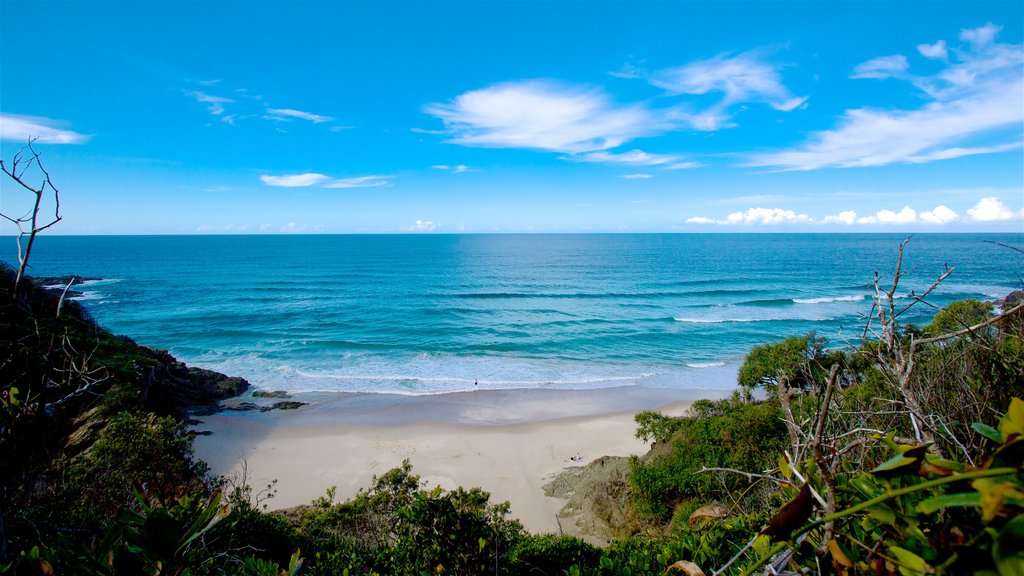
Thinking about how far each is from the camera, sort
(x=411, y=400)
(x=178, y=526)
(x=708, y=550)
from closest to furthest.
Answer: (x=178, y=526)
(x=708, y=550)
(x=411, y=400)

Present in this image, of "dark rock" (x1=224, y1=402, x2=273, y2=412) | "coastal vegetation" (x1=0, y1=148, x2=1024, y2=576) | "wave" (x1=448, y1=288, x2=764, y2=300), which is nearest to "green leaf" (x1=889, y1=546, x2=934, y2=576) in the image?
"coastal vegetation" (x1=0, y1=148, x2=1024, y2=576)

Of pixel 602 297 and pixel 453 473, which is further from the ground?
pixel 602 297

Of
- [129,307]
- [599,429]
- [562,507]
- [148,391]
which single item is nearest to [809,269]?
[599,429]

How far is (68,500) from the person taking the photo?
654cm

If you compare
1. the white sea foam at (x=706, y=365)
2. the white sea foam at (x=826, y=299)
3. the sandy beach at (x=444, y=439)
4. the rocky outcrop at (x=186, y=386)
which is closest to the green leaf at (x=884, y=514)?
the sandy beach at (x=444, y=439)

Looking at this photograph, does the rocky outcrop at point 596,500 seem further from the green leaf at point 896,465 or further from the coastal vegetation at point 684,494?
the green leaf at point 896,465

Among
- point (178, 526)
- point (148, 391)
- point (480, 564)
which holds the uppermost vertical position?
point (178, 526)

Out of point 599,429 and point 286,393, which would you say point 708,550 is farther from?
point 286,393

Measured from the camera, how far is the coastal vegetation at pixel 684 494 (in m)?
0.84

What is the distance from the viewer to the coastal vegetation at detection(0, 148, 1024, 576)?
0.84 m

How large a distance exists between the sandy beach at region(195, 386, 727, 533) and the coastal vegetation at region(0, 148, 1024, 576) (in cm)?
349

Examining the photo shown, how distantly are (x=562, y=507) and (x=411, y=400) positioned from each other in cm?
1174

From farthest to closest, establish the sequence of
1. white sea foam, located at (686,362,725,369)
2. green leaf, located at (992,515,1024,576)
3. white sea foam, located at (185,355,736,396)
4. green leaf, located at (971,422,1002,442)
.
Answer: white sea foam, located at (686,362,725,369) < white sea foam, located at (185,355,736,396) < green leaf, located at (971,422,1002,442) < green leaf, located at (992,515,1024,576)

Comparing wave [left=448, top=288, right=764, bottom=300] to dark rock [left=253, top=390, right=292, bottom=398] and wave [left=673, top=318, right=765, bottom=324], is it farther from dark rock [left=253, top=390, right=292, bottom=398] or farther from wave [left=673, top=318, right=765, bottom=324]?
dark rock [left=253, top=390, right=292, bottom=398]
